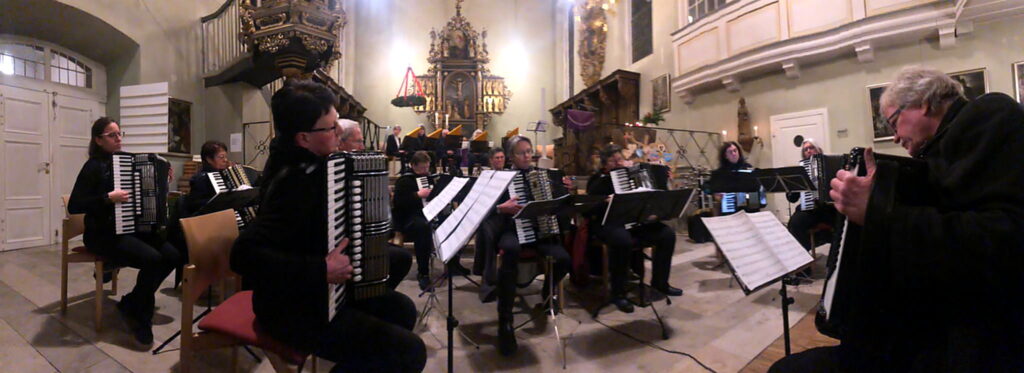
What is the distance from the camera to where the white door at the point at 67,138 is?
6.59 meters

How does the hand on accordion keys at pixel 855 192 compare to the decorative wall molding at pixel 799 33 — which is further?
the decorative wall molding at pixel 799 33

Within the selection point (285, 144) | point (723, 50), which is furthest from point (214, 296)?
point (723, 50)

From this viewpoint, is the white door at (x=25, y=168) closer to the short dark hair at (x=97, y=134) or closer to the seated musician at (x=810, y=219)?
the short dark hair at (x=97, y=134)

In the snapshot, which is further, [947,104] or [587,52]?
[587,52]

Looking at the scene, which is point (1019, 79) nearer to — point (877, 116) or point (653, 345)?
point (877, 116)

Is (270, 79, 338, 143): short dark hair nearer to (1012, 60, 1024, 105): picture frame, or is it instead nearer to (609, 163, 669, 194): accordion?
(609, 163, 669, 194): accordion

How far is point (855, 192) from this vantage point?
42.9 inches

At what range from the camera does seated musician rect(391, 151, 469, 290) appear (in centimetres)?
420

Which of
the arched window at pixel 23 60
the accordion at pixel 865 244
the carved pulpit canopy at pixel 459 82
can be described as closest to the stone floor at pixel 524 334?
the accordion at pixel 865 244

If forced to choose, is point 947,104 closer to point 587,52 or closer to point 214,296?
point 214,296

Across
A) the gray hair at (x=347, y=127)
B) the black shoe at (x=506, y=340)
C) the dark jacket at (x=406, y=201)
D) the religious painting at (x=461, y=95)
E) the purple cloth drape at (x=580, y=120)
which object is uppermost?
the religious painting at (x=461, y=95)

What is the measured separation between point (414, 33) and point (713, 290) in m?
14.6

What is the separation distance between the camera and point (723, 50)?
8141 millimetres

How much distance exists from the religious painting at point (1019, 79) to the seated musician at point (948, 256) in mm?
6750
